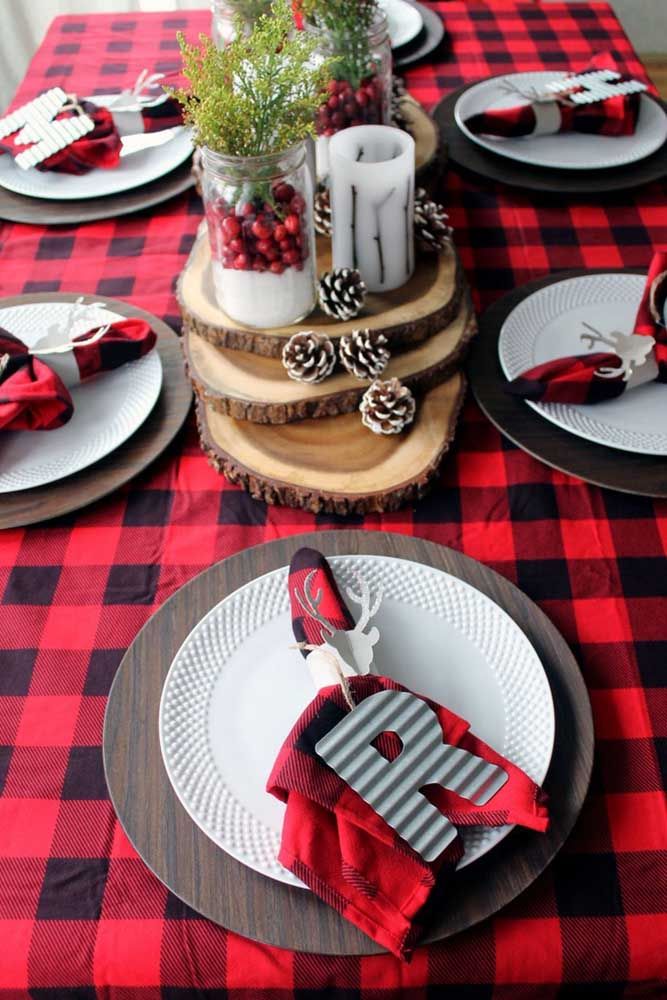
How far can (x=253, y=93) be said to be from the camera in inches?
34.3

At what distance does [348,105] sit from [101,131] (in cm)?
45

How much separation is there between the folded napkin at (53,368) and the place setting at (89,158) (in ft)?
1.18

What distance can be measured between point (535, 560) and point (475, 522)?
0.08 meters

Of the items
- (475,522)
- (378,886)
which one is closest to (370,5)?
(475,522)

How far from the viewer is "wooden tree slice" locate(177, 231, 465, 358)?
3.43 ft

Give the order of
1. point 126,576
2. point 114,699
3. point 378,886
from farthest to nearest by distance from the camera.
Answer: point 126,576, point 114,699, point 378,886

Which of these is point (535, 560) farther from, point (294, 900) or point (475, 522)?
point (294, 900)

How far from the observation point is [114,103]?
147 cm

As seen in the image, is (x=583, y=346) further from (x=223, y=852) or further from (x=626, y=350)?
(x=223, y=852)

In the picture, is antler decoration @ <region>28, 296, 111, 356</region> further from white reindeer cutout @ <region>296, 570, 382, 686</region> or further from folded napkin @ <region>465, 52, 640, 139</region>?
folded napkin @ <region>465, 52, 640, 139</region>

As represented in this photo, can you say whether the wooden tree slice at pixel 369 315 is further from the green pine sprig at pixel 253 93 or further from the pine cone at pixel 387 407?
the green pine sprig at pixel 253 93

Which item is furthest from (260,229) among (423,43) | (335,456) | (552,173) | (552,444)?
(423,43)

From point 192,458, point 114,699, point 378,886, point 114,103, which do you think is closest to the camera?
point 378,886

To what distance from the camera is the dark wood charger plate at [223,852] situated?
0.65 meters
